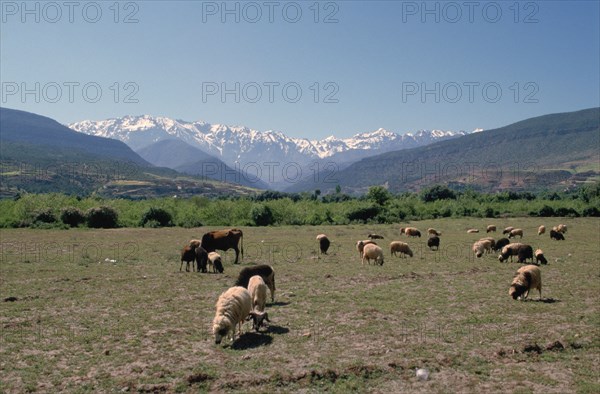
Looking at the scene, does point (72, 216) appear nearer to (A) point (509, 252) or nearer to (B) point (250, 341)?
(A) point (509, 252)

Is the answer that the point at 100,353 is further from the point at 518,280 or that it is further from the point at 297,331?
the point at 518,280

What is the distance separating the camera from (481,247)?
28.5 metres

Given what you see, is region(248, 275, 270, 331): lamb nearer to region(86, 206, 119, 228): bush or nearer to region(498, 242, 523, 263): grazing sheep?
region(498, 242, 523, 263): grazing sheep

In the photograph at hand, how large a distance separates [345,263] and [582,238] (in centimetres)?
2643

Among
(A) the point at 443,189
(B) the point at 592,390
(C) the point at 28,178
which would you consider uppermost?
(C) the point at 28,178

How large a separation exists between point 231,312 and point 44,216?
51.6 meters

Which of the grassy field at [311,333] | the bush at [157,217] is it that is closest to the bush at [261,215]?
the bush at [157,217]

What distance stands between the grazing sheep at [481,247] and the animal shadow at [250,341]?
66.6 ft

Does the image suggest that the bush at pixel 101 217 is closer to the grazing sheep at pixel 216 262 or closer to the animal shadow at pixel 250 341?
the grazing sheep at pixel 216 262

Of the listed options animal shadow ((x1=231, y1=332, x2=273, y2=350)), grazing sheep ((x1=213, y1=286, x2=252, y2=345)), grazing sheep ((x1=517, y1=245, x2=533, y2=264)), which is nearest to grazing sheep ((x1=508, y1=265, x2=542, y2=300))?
animal shadow ((x1=231, y1=332, x2=273, y2=350))

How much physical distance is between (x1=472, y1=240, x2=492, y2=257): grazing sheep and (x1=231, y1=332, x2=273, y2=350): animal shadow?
66.6ft

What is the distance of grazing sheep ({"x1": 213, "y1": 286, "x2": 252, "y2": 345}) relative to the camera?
10867 millimetres

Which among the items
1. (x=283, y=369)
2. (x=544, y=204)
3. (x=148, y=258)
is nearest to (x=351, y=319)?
(x=283, y=369)

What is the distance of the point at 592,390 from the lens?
334 inches
